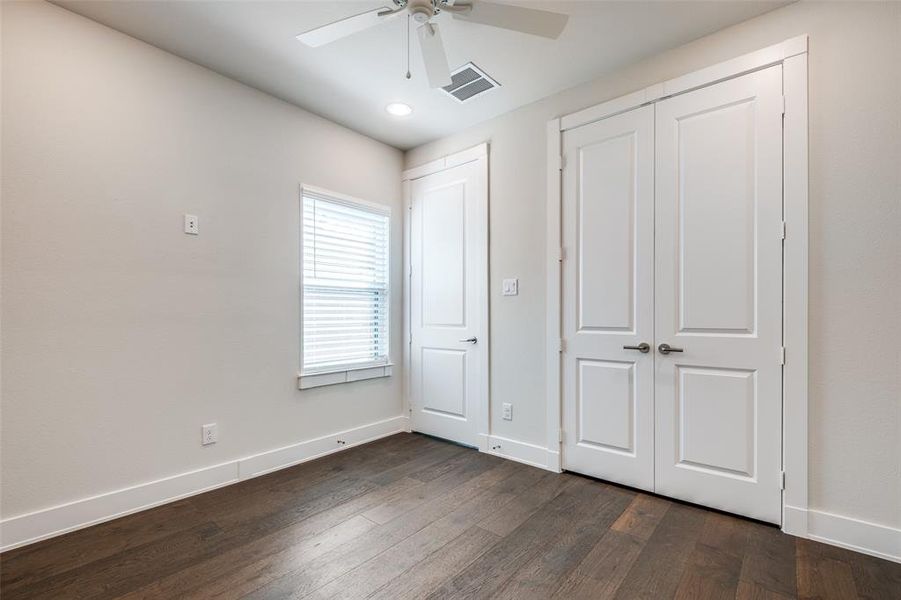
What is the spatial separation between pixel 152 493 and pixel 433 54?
2842 mm

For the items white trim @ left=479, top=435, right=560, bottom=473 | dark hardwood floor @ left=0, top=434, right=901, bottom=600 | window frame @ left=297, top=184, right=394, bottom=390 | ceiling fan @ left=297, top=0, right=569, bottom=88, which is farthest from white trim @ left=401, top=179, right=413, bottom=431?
ceiling fan @ left=297, top=0, right=569, bottom=88

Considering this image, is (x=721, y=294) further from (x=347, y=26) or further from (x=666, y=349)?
(x=347, y=26)

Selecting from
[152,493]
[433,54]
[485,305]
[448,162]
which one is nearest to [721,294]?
[485,305]

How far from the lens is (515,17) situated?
5.58ft

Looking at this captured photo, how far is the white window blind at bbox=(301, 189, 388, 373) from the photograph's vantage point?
3.21 m

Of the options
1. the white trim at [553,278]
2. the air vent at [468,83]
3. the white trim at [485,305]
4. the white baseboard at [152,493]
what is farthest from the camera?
the white trim at [485,305]

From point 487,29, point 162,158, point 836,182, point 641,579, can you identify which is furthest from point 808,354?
point 162,158

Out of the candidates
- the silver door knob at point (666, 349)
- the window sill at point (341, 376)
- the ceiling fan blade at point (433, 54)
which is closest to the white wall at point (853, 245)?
the silver door knob at point (666, 349)

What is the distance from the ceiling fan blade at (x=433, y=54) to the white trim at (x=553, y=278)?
3.63 ft

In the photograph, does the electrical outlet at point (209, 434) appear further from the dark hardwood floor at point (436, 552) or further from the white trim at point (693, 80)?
the white trim at point (693, 80)

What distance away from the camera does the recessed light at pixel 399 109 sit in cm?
307

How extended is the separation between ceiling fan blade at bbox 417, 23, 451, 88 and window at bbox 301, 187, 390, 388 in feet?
4.97

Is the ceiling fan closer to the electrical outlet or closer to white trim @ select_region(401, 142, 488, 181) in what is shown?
white trim @ select_region(401, 142, 488, 181)

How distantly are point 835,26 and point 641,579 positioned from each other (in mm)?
2749
